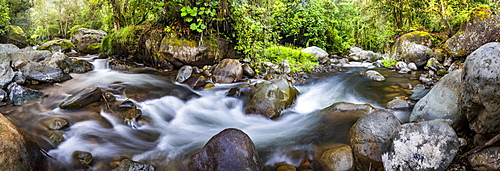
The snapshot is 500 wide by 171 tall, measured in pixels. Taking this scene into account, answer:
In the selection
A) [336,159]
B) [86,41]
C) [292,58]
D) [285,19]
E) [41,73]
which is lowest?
[336,159]

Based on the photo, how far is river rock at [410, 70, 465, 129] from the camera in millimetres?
3434

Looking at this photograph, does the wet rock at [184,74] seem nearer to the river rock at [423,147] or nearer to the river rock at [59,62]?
the river rock at [59,62]

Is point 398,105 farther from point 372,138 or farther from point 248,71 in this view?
point 248,71

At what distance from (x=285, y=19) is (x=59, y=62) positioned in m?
9.03

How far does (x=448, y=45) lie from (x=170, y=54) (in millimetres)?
9055

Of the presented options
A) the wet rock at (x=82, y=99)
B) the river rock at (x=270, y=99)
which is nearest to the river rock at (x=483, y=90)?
the river rock at (x=270, y=99)

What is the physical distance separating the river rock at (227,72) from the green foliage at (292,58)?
36.3 inches

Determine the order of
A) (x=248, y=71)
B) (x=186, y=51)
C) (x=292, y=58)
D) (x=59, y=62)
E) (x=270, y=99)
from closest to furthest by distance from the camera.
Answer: (x=270, y=99) < (x=59, y=62) < (x=186, y=51) < (x=248, y=71) < (x=292, y=58)

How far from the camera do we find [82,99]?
4.30 m

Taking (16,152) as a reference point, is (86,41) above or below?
above

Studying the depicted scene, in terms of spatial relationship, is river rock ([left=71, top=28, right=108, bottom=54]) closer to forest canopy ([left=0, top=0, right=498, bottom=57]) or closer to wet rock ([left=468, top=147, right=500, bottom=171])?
forest canopy ([left=0, top=0, right=498, bottom=57])

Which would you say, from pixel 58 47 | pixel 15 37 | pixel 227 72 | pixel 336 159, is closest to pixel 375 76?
pixel 227 72

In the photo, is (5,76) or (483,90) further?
(5,76)

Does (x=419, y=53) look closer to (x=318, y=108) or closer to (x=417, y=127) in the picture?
(x=318, y=108)
